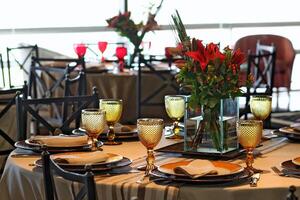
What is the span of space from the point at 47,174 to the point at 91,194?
37 cm

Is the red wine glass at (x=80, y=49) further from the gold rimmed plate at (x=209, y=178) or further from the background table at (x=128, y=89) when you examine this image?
the gold rimmed plate at (x=209, y=178)

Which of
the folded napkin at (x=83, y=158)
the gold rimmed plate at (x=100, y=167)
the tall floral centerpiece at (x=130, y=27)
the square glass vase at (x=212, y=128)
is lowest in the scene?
the gold rimmed plate at (x=100, y=167)

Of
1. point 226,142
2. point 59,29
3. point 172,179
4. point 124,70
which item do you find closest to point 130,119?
point 124,70

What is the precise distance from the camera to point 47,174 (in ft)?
7.27

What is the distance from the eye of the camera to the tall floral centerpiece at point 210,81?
2.54 m

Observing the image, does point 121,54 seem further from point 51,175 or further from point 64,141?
point 51,175

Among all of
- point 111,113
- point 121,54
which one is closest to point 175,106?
point 111,113

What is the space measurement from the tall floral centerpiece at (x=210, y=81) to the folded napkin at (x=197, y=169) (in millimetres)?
305

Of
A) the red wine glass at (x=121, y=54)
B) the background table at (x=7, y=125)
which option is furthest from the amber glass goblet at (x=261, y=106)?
the red wine glass at (x=121, y=54)

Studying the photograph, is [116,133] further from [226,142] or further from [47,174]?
[47,174]

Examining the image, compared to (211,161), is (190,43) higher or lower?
higher

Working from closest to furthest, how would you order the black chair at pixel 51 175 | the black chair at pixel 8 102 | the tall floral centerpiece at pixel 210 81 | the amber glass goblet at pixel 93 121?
the black chair at pixel 51 175 → the tall floral centerpiece at pixel 210 81 → the amber glass goblet at pixel 93 121 → the black chair at pixel 8 102

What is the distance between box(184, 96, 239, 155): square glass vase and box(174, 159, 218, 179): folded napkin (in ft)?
0.95

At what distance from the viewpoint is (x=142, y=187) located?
2203 mm
